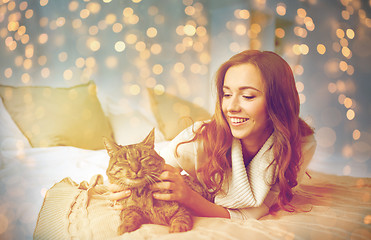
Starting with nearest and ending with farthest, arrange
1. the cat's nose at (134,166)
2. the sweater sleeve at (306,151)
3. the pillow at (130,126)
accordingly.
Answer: the cat's nose at (134,166)
the sweater sleeve at (306,151)
the pillow at (130,126)

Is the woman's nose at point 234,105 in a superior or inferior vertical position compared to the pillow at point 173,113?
superior

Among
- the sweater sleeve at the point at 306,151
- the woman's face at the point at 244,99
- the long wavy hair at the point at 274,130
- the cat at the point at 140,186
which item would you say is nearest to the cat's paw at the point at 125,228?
the cat at the point at 140,186

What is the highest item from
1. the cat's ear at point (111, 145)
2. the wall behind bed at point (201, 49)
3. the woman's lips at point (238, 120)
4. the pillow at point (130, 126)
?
the wall behind bed at point (201, 49)

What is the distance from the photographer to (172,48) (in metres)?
1.13

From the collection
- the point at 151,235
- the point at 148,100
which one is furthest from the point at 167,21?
the point at 151,235

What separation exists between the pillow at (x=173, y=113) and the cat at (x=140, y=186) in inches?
20.7

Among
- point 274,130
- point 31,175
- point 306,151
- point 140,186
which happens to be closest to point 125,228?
point 140,186

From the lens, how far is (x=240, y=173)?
0.79 m

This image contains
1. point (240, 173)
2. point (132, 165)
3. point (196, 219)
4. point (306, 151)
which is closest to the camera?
point (132, 165)

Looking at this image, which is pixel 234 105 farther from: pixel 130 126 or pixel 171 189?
pixel 130 126

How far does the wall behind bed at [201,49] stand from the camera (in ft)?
3.21

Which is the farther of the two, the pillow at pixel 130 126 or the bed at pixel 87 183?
the pillow at pixel 130 126

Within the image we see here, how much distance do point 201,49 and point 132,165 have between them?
73 centimetres

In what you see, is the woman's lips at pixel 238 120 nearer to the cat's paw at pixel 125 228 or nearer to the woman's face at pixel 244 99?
the woman's face at pixel 244 99
